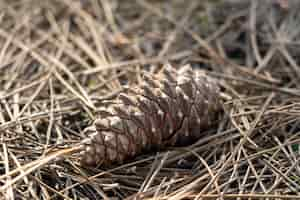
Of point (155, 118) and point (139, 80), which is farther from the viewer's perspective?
point (139, 80)

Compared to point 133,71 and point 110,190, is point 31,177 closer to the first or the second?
point 110,190

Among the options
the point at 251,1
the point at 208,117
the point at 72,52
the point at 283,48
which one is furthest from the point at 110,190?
the point at 251,1

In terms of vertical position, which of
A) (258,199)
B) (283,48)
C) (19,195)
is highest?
(283,48)

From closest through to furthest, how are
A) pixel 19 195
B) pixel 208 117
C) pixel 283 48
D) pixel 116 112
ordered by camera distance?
pixel 19 195 < pixel 116 112 < pixel 208 117 < pixel 283 48

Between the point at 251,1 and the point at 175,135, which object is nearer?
the point at 175,135
